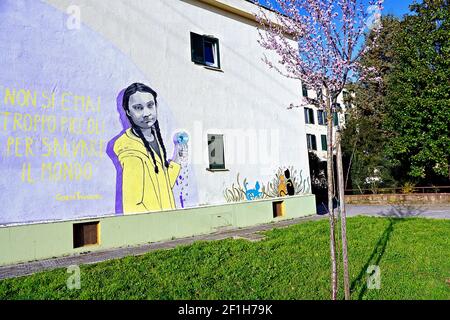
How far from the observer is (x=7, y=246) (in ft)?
23.3

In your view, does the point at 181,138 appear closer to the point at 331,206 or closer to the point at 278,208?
the point at 278,208

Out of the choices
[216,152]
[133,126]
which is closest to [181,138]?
[216,152]

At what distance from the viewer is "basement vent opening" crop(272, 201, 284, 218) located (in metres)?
12.8

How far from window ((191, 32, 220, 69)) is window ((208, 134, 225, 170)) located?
257 centimetres

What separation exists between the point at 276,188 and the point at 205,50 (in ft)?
18.7

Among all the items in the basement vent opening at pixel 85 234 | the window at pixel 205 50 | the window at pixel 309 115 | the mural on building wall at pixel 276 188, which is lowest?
the basement vent opening at pixel 85 234

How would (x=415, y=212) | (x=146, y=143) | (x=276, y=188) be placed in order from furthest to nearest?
(x=415, y=212) → (x=276, y=188) → (x=146, y=143)

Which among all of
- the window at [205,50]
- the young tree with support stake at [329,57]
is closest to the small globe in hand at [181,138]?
the window at [205,50]

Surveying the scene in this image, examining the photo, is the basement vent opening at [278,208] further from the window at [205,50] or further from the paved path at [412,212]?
the window at [205,50]

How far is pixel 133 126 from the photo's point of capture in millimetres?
9500

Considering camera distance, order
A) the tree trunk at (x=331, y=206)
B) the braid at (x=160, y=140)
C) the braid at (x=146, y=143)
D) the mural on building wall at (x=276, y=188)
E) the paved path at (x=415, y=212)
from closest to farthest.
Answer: the tree trunk at (x=331, y=206) < the braid at (x=146, y=143) < the braid at (x=160, y=140) < the mural on building wall at (x=276, y=188) < the paved path at (x=415, y=212)

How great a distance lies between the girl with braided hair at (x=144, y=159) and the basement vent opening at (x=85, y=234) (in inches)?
35.6

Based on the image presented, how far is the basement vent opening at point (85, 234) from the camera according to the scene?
322 inches

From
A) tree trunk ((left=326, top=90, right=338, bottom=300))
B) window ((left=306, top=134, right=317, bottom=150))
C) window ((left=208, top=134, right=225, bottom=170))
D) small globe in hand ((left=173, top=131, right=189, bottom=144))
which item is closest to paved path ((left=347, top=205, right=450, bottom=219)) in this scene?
window ((left=208, top=134, right=225, bottom=170))
